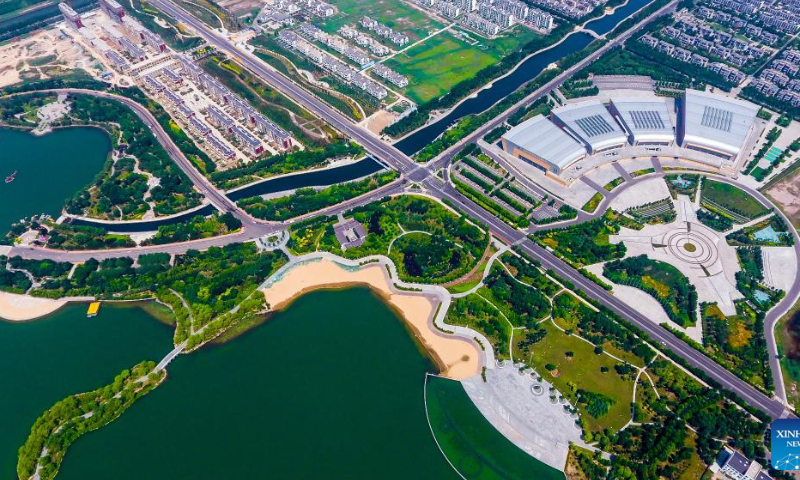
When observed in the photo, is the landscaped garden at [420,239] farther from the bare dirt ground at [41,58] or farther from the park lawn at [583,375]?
the bare dirt ground at [41,58]

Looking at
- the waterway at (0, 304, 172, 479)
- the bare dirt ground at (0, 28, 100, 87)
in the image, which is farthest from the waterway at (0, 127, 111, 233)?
the waterway at (0, 304, 172, 479)

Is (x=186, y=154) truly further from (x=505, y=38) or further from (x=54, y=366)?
(x=505, y=38)

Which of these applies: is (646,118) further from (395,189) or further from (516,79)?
(395,189)

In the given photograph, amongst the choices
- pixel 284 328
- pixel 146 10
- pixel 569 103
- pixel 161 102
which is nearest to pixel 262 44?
pixel 161 102

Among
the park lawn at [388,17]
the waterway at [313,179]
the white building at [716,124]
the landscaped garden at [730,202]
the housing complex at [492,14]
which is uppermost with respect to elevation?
the housing complex at [492,14]

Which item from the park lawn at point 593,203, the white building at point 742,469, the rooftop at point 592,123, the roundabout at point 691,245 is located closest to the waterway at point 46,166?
the park lawn at point 593,203

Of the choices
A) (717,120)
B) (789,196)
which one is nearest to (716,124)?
(717,120)
